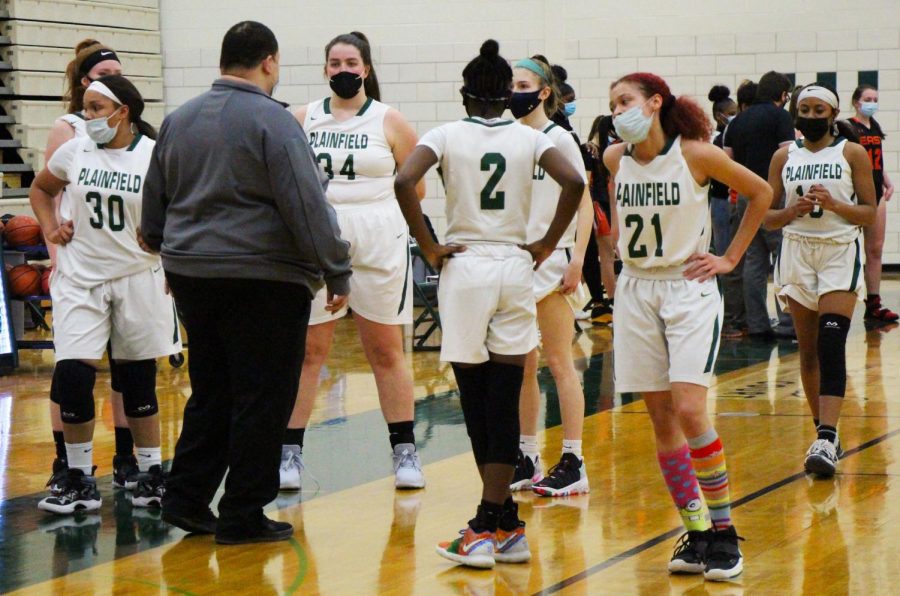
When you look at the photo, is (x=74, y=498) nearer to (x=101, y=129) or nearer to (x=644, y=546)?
(x=101, y=129)

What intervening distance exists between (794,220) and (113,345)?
10.00 ft

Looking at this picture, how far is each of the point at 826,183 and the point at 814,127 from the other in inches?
10.0

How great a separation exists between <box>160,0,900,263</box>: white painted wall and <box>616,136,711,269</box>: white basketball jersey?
10673mm

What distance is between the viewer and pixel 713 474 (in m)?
4.55

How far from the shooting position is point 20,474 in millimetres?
6332

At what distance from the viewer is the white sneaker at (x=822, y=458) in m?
5.87

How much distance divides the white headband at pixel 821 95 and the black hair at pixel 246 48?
2.50 meters

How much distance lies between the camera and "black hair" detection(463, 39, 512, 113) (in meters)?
4.69

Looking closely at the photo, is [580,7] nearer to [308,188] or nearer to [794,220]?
[794,220]

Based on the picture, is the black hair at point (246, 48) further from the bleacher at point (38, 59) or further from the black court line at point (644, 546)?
the bleacher at point (38, 59)

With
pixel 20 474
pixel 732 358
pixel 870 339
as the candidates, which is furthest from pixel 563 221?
pixel 870 339

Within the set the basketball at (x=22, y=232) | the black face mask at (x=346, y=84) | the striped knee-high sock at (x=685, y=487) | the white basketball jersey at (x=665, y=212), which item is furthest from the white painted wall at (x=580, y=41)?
the striped knee-high sock at (x=685, y=487)

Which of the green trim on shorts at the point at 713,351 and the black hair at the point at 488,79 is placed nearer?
the green trim on shorts at the point at 713,351

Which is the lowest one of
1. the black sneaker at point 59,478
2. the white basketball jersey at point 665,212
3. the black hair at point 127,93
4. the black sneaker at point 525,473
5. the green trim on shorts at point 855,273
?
the black sneaker at point 525,473
